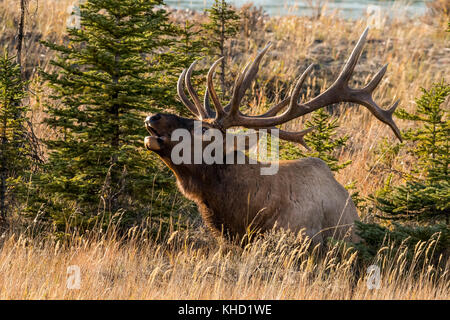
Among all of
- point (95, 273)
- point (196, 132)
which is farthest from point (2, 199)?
point (196, 132)

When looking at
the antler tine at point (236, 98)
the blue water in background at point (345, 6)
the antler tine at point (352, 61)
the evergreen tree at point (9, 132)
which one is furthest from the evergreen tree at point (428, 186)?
the blue water in background at point (345, 6)

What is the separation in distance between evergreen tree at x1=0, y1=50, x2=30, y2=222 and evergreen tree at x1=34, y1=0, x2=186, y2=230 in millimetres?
357

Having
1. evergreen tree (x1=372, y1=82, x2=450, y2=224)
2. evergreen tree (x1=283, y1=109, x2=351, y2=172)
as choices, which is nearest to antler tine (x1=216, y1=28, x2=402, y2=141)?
evergreen tree (x1=372, y1=82, x2=450, y2=224)

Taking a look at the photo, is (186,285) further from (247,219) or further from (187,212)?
(187,212)

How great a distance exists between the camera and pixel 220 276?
4.31 meters

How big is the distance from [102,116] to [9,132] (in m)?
1.01

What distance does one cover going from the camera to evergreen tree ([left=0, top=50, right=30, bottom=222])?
557 cm

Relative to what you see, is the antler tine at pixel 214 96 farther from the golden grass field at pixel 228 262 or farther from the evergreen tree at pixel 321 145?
the evergreen tree at pixel 321 145

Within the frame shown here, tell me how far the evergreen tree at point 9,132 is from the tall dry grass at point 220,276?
0.82m

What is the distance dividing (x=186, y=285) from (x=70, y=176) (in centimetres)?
201

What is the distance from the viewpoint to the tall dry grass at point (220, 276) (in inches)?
159

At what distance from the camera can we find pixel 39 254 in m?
4.96

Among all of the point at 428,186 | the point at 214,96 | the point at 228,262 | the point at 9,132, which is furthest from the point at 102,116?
the point at 428,186

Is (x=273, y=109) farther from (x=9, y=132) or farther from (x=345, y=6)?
(x=345, y=6)
